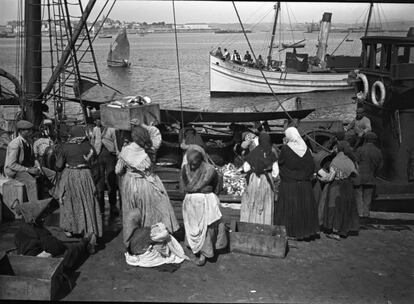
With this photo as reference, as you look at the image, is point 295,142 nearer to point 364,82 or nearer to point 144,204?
point 144,204

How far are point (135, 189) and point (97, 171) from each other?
5.45 feet

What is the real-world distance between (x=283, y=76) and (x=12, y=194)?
116 ft

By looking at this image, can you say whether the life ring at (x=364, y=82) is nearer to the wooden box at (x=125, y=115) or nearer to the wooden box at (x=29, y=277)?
the wooden box at (x=125, y=115)

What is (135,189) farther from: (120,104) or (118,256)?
(120,104)

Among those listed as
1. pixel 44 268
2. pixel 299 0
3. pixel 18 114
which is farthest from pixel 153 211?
pixel 18 114

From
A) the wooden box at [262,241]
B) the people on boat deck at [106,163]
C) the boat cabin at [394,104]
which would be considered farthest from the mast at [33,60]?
the boat cabin at [394,104]

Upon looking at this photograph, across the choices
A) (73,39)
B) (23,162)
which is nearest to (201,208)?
(23,162)

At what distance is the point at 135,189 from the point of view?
5855 mm

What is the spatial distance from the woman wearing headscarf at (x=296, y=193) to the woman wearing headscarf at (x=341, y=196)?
306mm

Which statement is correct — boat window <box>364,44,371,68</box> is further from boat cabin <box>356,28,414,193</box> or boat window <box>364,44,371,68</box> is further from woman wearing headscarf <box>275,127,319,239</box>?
woman wearing headscarf <box>275,127,319,239</box>

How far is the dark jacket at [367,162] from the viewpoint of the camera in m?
7.53

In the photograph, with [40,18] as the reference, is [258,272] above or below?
below

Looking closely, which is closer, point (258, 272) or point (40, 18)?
point (258, 272)

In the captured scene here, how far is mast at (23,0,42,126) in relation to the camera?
412 inches
